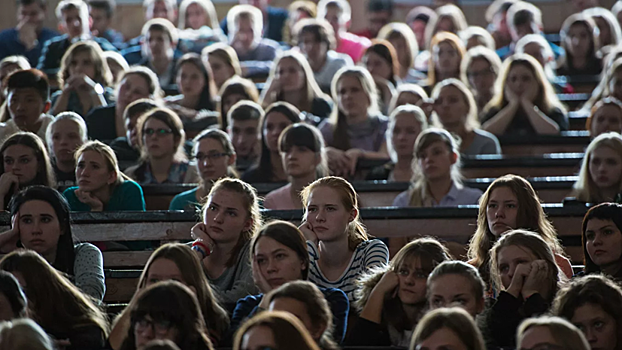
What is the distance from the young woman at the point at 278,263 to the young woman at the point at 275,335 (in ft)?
3.14

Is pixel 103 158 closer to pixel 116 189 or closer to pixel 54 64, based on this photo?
pixel 116 189

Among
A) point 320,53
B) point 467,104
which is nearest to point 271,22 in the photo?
point 320,53

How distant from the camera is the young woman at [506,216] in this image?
4867 millimetres

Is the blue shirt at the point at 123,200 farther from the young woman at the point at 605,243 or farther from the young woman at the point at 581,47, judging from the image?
the young woman at the point at 581,47

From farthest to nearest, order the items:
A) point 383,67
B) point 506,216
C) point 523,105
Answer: point 383,67 → point 523,105 → point 506,216

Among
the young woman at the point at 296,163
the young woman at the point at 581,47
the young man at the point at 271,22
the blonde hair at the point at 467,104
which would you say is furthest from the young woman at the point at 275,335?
the young man at the point at 271,22

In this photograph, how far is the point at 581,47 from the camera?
953 cm

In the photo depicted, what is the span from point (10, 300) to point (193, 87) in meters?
4.34

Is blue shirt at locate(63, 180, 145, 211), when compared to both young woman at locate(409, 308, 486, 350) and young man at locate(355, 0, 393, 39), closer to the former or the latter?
young woman at locate(409, 308, 486, 350)

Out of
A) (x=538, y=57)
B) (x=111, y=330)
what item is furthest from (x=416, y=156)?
(x=538, y=57)

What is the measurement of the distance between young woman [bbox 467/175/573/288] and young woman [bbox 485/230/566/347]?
39cm

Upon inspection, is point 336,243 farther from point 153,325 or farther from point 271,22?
point 271,22

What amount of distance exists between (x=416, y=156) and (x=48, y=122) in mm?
2310

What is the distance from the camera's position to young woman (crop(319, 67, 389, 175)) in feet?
24.0
